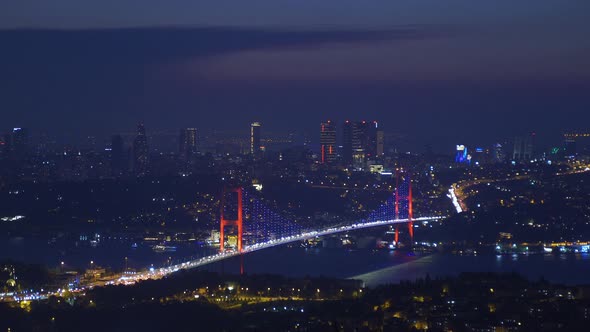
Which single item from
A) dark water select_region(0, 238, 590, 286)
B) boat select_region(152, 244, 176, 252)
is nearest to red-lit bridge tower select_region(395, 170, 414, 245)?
dark water select_region(0, 238, 590, 286)

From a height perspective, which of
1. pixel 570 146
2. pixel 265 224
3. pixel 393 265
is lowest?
pixel 393 265

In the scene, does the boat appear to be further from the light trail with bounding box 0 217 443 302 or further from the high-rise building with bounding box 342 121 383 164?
the high-rise building with bounding box 342 121 383 164

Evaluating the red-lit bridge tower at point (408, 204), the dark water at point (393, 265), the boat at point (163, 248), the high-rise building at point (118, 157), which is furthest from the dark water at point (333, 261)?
the high-rise building at point (118, 157)

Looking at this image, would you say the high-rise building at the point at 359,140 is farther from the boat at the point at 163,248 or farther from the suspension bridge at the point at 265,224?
the boat at the point at 163,248

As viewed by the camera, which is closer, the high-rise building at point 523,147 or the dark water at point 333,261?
the dark water at point 333,261

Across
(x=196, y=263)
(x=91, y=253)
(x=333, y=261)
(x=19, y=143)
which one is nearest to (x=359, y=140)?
(x=19, y=143)

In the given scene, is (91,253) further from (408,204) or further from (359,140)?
(359,140)

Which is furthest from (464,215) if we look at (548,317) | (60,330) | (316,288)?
(60,330)
